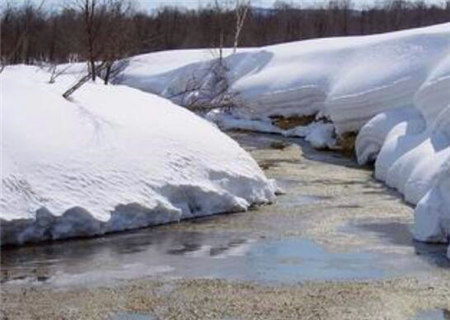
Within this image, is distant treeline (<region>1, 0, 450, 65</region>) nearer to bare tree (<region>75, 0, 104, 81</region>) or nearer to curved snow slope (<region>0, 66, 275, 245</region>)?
bare tree (<region>75, 0, 104, 81</region>)

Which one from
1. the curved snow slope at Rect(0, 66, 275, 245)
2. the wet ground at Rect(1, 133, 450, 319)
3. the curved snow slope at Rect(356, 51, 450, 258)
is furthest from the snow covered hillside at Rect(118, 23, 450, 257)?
the curved snow slope at Rect(0, 66, 275, 245)

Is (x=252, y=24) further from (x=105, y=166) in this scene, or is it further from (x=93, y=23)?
(x=105, y=166)

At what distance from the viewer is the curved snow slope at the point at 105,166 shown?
10.5 metres

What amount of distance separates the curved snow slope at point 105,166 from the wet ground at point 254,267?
1.02 feet

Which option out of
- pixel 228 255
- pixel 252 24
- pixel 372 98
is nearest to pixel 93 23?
pixel 372 98

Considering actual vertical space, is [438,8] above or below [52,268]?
above

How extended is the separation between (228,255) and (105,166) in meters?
2.57

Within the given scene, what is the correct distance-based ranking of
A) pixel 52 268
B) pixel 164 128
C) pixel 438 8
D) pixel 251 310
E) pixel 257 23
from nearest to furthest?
pixel 251 310 < pixel 52 268 < pixel 164 128 < pixel 257 23 < pixel 438 8

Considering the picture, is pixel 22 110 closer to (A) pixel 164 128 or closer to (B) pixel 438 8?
(A) pixel 164 128

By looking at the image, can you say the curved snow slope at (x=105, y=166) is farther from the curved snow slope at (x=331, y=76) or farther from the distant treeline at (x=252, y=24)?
the distant treeline at (x=252, y=24)

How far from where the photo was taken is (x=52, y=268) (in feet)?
30.1

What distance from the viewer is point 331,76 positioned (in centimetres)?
2566

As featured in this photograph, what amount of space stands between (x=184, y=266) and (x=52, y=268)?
4.54 feet

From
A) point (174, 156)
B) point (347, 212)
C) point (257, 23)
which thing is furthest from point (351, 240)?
point (257, 23)
